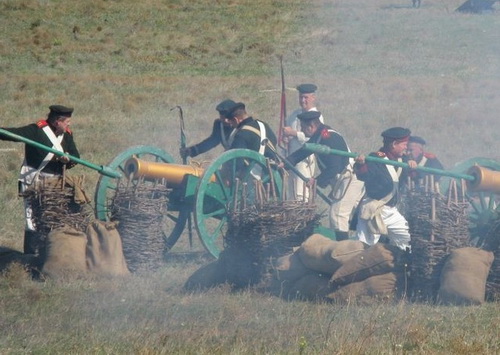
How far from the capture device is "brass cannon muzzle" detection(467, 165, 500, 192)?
8.97 meters

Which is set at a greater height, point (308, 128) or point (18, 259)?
point (308, 128)

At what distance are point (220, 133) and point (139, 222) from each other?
4.78 ft

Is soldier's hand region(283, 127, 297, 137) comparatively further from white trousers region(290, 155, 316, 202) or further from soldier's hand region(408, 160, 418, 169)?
soldier's hand region(408, 160, 418, 169)

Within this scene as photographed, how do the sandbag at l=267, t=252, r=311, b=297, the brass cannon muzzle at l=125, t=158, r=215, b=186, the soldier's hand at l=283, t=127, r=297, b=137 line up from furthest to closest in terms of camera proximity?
the soldier's hand at l=283, t=127, r=297, b=137, the brass cannon muzzle at l=125, t=158, r=215, b=186, the sandbag at l=267, t=252, r=311, b=297

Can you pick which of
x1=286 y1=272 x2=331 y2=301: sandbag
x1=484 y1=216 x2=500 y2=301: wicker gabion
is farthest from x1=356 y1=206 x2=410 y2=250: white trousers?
x1=484 y1=216 x2=500 y2=301: wicker gabion

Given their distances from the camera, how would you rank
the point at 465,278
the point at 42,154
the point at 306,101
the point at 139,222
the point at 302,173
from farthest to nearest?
the point at 306,101 < the point at 302,173 < the point at 42,154 < the point at 139,222 < the point at 465,278

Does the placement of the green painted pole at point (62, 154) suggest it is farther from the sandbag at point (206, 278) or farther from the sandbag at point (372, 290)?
the sandbag at point (372, 290)

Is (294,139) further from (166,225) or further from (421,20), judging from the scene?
(421,20)

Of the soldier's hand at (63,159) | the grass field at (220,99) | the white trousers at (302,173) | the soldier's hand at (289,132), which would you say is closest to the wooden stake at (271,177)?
the white trousers at (302,173)

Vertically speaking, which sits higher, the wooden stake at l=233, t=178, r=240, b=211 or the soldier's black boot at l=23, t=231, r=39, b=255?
the wooden stake at l=233, t=178, r=240, b=211

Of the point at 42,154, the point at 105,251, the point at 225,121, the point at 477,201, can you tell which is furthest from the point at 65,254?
the point at 477,201

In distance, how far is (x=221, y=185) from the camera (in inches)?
396

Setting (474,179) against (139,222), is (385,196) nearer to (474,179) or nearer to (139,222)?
(474,179)

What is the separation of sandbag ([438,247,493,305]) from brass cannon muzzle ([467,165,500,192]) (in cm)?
94
